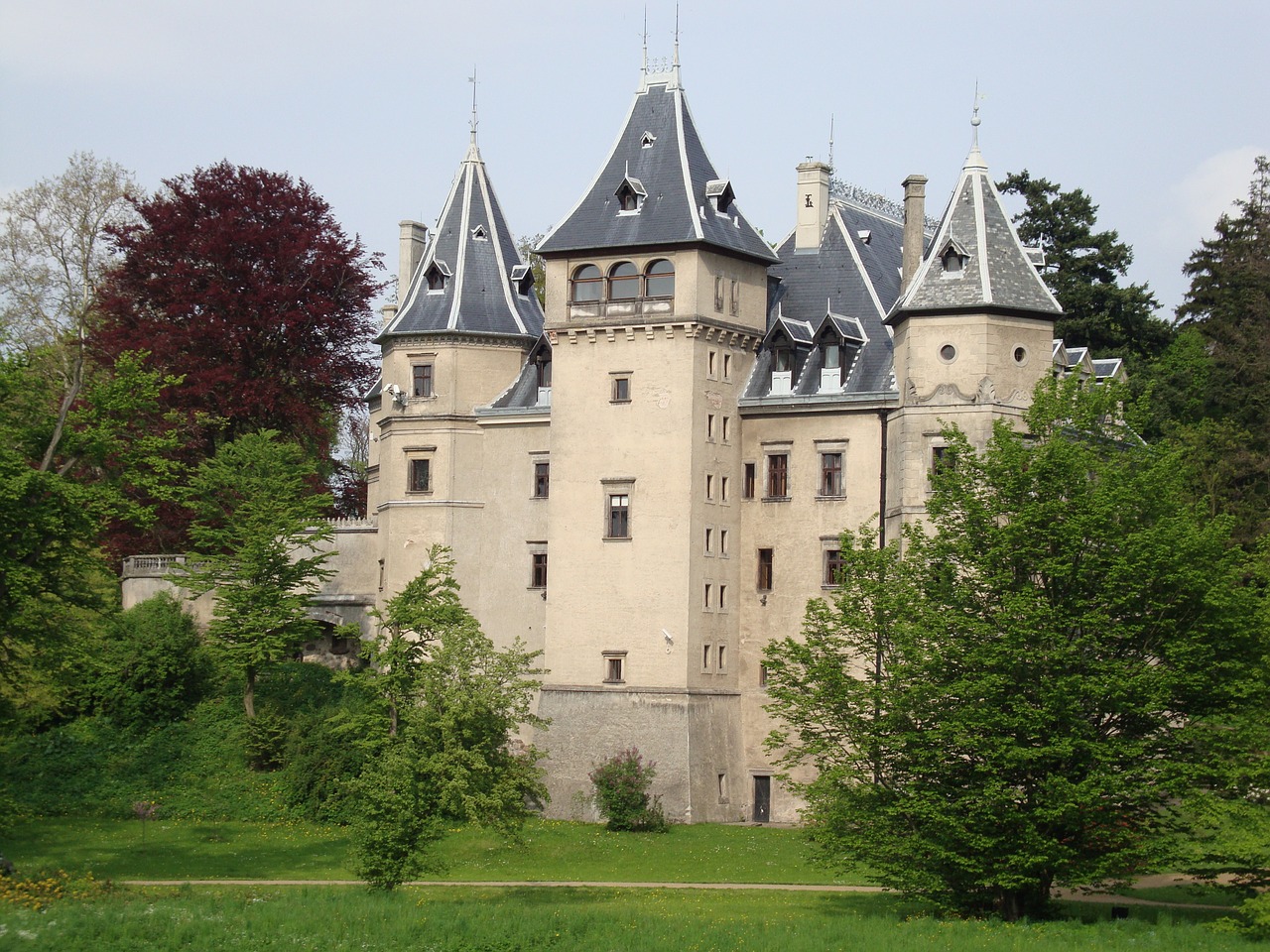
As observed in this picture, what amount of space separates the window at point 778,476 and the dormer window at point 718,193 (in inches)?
276

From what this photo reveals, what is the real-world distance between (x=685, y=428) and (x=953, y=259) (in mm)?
8338

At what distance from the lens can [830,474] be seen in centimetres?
5066

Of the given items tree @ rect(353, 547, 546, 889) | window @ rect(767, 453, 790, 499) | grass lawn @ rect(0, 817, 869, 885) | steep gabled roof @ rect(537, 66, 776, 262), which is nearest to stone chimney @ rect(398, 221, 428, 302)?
steep gabled roof @ rect(537, 66, 776, 262)

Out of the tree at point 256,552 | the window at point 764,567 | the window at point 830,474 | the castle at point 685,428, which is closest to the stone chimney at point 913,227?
the castle at point 685,428

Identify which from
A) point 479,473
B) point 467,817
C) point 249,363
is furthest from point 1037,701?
point 249,363

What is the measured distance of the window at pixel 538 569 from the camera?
174 feet

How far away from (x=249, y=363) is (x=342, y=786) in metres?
17.6

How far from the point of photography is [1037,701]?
34.6m

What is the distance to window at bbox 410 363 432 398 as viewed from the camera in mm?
55031

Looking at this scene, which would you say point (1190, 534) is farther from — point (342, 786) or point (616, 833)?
point (342, 786)

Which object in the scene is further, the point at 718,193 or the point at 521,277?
the point at 521,277

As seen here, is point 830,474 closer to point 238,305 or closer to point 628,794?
point 628,794

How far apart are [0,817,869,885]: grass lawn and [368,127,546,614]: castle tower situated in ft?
30.3

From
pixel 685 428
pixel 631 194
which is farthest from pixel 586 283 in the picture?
pixel 685 428
